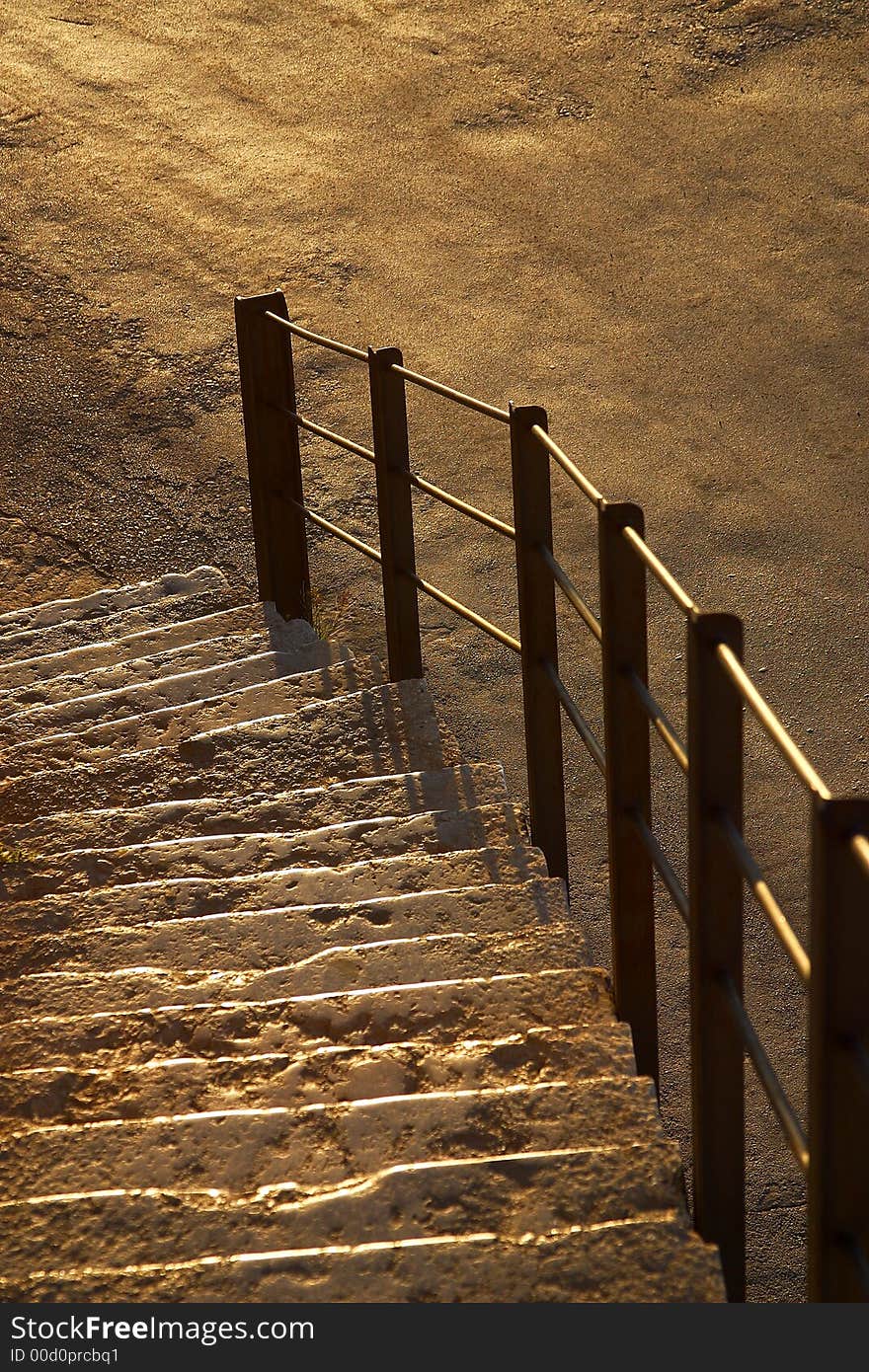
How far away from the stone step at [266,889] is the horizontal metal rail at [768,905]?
1128mm

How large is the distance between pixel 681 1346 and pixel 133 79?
11.4 meters

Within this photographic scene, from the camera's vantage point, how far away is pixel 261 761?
3.71m

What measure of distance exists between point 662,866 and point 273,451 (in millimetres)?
2664

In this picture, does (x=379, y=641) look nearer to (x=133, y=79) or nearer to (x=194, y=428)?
(x=194, y=428)

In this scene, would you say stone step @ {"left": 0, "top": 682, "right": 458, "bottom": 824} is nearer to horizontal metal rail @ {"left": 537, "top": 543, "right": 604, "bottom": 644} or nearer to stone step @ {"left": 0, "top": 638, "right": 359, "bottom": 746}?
stone step @ {"left": 0, "top": 638, "right": 359, "bottom": 746}

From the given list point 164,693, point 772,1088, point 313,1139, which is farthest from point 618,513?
point 164,693

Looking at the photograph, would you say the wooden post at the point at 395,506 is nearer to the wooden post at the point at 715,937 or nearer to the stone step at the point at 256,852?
the stone step at the point at 256,852

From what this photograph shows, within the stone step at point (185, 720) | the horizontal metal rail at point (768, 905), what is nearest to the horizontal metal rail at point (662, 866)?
the horizontal metal rail at point (768, 905)

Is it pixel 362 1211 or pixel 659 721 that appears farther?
pixel 659 721

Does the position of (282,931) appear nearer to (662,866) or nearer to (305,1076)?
(305,1076)

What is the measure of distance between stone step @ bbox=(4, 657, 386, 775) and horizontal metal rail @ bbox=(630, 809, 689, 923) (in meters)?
1.50

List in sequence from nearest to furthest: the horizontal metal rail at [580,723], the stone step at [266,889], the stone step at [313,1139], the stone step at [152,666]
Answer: the stone step at [313,1139] → the horizontal metal rail at [580,723] → the stone step at [266,889] → the stone step at [152,666]

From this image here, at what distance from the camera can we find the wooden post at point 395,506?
3939 millimetres


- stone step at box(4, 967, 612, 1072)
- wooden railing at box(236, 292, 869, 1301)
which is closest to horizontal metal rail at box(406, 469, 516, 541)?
wooden railing at box(236, 292, 869, 1301)
